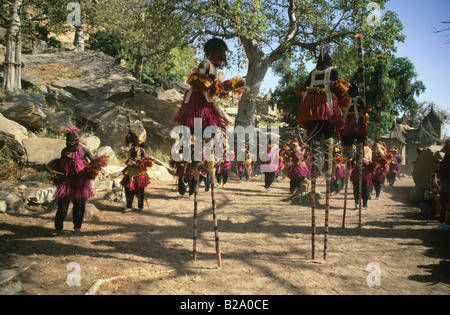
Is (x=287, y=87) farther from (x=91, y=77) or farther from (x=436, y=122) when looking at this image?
(x=91, y=77)

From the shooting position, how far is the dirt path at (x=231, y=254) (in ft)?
11.6

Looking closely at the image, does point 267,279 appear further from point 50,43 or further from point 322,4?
point 50,43

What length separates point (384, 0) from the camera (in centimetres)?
1448

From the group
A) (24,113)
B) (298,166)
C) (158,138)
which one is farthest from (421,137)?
(24,113)

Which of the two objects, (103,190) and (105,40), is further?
(105,40)

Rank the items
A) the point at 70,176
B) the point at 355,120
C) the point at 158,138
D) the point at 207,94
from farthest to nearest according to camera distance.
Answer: the point at 158,138, the point at 355,120, the point at 70,176, the point at 207,94

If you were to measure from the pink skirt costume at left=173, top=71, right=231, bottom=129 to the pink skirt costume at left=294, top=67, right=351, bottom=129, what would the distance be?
134cm

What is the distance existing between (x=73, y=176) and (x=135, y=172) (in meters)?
1.72

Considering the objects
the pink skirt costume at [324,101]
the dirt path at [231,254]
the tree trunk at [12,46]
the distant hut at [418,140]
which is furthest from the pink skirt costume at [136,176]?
the distant hut at [418,140]

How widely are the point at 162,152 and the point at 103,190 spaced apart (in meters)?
5.21

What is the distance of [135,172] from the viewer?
703 cm

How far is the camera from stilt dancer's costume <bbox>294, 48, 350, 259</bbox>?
4.28 m
